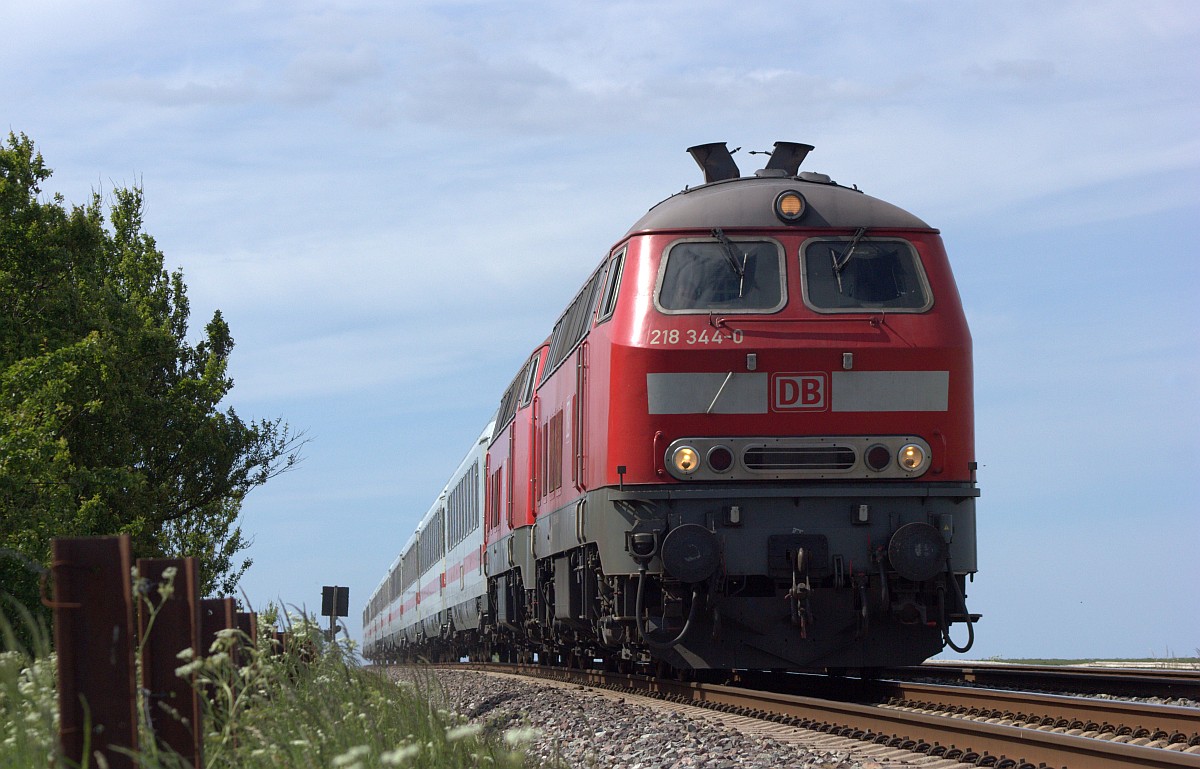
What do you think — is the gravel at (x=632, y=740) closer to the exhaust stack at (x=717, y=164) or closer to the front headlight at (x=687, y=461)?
the front headlight at (x=687, y=461)

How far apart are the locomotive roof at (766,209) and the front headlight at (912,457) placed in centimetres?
182

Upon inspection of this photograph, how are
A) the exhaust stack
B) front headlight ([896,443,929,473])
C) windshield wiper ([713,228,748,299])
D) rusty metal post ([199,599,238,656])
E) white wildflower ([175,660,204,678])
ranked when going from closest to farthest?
white wildflower ([175,660,204,678])
rusty metal post ([199,599,238,656])
front headlight ([896,443,929,473])
windshield wiper ([713,228,748,299])
the exhaust stack

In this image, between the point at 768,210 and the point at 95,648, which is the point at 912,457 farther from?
the point at 95,648

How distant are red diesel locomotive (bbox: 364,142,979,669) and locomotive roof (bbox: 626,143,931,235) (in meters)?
0.02

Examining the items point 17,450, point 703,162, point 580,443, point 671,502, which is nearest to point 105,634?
point 671,502

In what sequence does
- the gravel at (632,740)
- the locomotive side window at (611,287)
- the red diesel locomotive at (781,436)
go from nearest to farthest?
the gravel at (632,740)
the red diesel locomotive at (781,436)
the locomotive side window at (611,287)

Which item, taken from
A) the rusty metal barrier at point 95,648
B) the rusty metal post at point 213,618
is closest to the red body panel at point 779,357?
the rusty metal post at point 213,618

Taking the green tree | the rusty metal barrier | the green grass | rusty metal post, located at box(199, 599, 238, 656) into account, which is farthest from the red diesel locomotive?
the green tree

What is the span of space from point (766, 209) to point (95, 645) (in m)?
7.70

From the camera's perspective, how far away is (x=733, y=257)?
1045cm

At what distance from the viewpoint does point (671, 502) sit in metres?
9.88

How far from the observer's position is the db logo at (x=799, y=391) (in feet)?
32.8

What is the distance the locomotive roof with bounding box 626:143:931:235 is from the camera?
10609mm

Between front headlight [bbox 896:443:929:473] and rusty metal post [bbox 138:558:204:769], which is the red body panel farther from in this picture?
rusty metal post [bbox 138:558:204:769]
